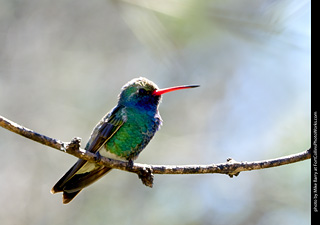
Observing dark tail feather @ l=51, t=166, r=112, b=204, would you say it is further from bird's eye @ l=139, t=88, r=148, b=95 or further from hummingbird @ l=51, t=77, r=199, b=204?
bird's eye @ l=139, t=88, r=148, b=95

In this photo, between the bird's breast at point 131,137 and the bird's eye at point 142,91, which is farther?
the bird's eye at point 142,91

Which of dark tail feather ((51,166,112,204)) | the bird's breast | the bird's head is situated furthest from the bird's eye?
dark tail feather ((51,166,112,204))

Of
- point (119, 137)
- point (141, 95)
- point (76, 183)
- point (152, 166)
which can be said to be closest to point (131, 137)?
point (119, 137)

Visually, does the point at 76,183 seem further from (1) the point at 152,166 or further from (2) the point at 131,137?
(1) the point at 152,166

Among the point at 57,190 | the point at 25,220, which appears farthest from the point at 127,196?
the point at 57,190

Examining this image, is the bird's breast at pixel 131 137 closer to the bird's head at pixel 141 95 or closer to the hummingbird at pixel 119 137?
the hummingbird at pixel 119 137

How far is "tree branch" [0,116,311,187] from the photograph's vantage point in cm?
231

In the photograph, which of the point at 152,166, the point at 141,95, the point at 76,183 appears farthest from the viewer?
the point at 141,95

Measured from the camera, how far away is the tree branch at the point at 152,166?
2.31m

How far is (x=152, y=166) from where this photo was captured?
279cm

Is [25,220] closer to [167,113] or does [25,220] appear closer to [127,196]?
[127,196]

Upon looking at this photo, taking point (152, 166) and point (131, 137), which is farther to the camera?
point (131, 137)

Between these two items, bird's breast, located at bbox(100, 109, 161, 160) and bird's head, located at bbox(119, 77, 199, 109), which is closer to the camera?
bird's breast, located at bbox(100, 109, 161, 160)

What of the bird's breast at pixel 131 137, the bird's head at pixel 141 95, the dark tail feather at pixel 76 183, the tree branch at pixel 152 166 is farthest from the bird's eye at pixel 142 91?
the tree branch at pixel 152 166
